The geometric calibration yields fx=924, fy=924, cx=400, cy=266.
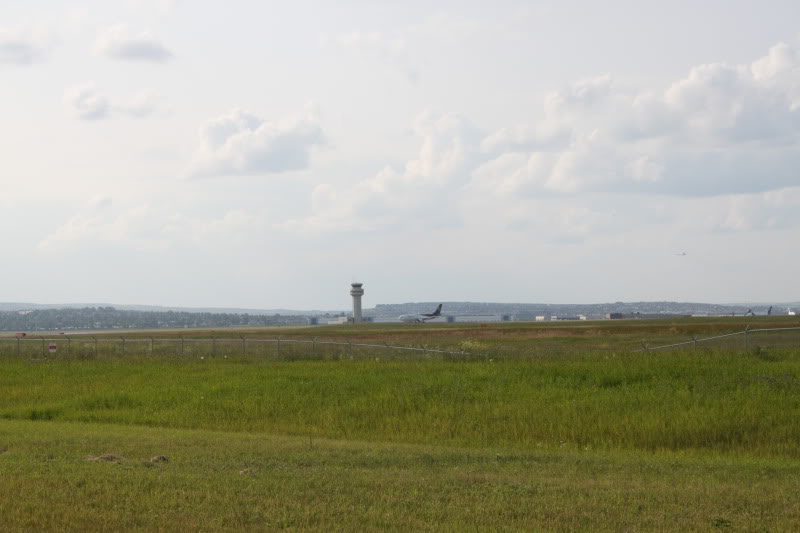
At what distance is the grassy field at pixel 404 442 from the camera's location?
11.0 meters

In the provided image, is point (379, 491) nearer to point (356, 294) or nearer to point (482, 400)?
point (482, 400)

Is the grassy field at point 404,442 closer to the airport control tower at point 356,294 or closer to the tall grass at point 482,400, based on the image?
the tall grass at point 482,400

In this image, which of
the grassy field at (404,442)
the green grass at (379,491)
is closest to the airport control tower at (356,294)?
the grassy field at (404,442)

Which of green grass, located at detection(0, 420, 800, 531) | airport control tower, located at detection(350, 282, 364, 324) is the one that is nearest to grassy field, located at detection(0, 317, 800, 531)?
green grass, located at detection(0, 420, 800, 531)

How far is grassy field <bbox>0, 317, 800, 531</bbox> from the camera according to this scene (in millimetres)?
11000

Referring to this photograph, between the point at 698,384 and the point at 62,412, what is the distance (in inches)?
758

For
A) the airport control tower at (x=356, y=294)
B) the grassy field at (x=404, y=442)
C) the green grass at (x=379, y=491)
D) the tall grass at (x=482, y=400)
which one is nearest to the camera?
the green grass at (x=379, y=491)

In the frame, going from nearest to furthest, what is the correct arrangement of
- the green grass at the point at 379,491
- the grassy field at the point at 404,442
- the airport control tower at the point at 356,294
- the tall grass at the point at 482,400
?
the green grass at the point at 379,491 → the grassy field at the point at 404,442 → the tall grass at the point at 482,400 → the airport control tower at the point at 356,294

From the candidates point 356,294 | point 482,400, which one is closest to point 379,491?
point 482,400

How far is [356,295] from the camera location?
510ft

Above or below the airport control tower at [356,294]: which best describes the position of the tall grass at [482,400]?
below

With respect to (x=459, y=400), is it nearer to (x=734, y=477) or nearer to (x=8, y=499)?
(x=734, y=477)

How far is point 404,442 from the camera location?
2255 centimetres

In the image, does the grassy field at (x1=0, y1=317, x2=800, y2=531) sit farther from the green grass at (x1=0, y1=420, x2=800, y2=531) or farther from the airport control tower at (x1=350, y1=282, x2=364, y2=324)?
the airport control tower at (x1=350, y1=282, x2=364, y2=324)
